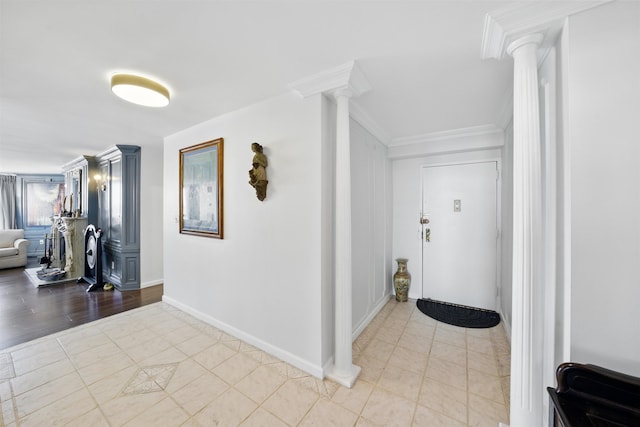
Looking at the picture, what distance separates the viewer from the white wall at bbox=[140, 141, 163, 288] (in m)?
4.07

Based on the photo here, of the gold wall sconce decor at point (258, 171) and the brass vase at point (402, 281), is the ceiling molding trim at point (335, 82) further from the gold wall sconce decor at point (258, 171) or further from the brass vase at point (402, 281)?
the brass vase at point (402, 281)

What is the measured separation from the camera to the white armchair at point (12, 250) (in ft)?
17.0

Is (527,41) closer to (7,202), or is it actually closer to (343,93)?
(343,93)

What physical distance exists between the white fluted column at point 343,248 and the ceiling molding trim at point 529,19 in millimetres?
926

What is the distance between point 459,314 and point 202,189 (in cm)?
360

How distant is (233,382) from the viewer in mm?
1840

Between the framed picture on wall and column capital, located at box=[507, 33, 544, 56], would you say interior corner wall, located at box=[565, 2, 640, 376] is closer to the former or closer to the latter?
column capital, located at box=[507, 33, 544, 56]

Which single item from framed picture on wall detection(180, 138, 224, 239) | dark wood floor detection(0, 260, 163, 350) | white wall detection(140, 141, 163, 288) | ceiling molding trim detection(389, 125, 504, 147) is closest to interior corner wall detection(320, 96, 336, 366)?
framed picture on wall detection(180, 138, 224, 239)

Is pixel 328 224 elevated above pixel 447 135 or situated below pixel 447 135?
below

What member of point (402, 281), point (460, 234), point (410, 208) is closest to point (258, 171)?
point (410, 208)

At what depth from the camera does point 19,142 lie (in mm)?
3596

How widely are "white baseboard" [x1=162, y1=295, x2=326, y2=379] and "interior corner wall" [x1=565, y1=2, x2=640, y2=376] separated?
163 centimetres

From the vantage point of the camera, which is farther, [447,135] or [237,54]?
[447,135]

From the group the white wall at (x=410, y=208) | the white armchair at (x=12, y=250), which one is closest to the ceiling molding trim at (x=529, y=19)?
the white wall at (x=410, y=208)
